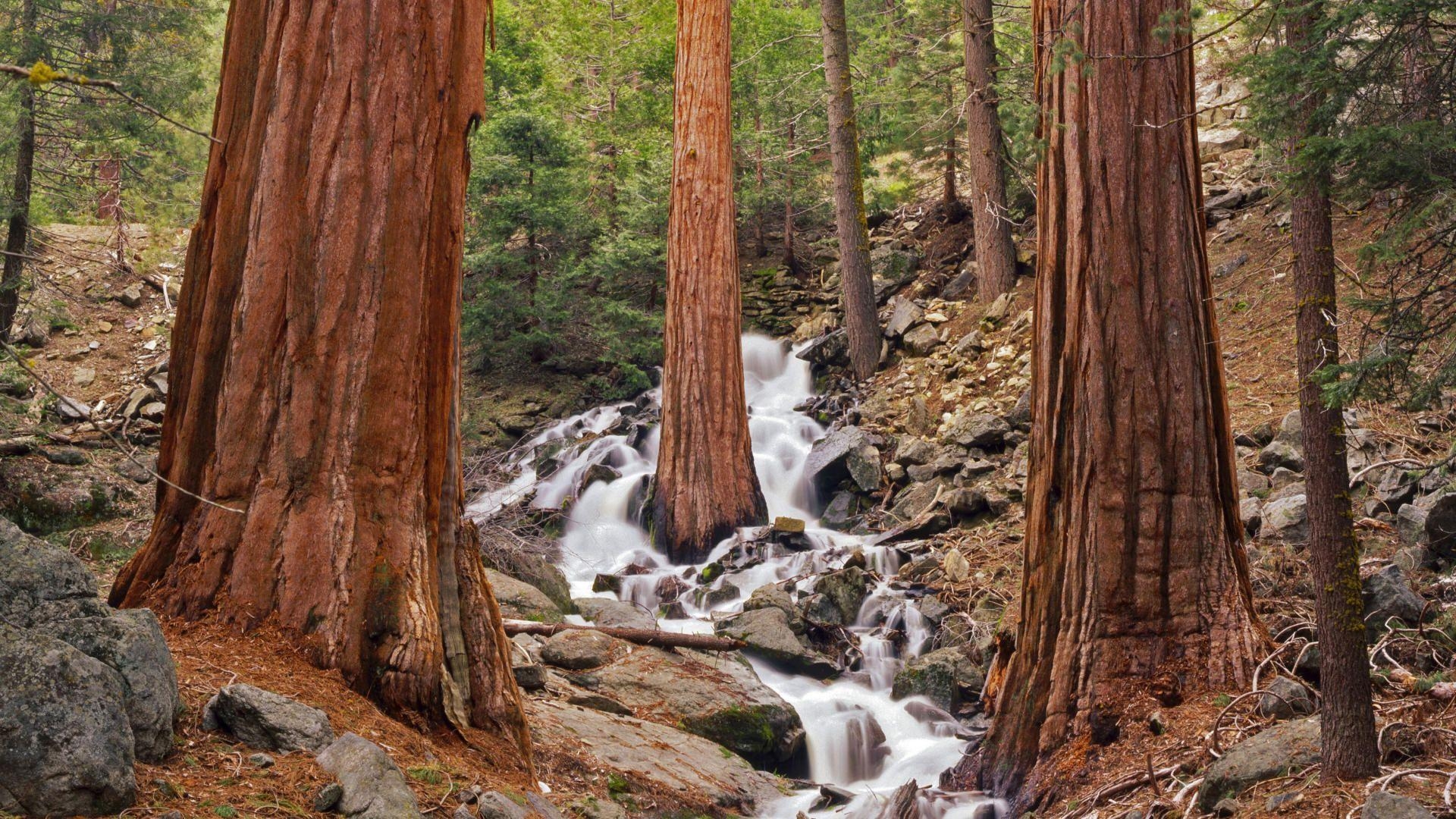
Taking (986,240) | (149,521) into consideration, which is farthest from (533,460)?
(986,240)

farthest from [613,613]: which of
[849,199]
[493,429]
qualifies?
[849,199]

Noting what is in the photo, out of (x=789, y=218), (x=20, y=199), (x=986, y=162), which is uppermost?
(x=789, y=218)

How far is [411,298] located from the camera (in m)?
4.48

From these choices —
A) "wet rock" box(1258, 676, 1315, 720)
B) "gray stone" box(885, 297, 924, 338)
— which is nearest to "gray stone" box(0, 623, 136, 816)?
"wet rock" box(1258, 676, 1315, 720)

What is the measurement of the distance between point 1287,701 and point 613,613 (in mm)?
6175

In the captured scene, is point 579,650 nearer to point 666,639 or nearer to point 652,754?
point 666,639

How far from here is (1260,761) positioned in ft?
14.0

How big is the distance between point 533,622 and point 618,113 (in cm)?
→ 1554

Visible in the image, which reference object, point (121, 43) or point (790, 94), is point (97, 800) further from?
point (790, 94)

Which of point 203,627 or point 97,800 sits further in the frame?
point 203,627

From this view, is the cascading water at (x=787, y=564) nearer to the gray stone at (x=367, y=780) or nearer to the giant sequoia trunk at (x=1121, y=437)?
the giant sequoia trunk at (x=1121, y=437)

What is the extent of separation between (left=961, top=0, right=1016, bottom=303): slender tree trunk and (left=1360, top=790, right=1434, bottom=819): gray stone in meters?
12.7

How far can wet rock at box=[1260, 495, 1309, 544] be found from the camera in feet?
25.5

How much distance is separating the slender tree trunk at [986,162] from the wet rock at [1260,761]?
11696 mm
